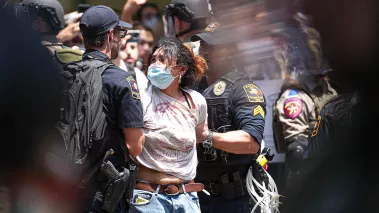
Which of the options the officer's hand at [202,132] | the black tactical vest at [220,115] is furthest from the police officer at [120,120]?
the black tactical vest at [220,115]

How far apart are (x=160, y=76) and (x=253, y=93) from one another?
722mm

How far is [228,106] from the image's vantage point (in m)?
4.69

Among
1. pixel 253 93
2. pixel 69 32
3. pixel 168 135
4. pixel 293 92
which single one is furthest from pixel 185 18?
pixel 168 135

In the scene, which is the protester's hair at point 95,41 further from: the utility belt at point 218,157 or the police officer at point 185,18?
the police officer at point 185,18

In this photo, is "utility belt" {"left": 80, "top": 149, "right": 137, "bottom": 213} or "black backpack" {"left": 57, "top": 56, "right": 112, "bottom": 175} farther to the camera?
"utility belt" {"left": 80, "top": 149, "right": 137, "bottom": 213}

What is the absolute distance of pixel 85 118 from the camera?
3.78m

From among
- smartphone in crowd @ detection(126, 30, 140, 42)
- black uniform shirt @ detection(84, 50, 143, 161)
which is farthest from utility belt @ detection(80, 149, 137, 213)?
smartphone in crowd @ detection(126, 30, 140, 42)

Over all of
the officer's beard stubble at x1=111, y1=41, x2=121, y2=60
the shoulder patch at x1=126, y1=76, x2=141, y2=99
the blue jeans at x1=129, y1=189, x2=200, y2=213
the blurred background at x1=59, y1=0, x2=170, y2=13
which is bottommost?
the blue jeans at x1=129, y1=189, x2=200, y2=213

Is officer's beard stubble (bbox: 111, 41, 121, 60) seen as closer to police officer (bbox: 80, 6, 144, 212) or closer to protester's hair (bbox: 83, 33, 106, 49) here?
protester's hair (bbox: 83, 33, 106, 49)

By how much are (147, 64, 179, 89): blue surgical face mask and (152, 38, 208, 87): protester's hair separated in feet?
0.25

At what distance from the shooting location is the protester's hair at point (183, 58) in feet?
14.3

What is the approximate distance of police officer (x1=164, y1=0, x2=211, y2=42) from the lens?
5.72 meters

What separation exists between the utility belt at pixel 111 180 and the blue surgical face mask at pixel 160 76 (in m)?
0.57

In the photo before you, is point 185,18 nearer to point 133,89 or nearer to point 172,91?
point 172,91
